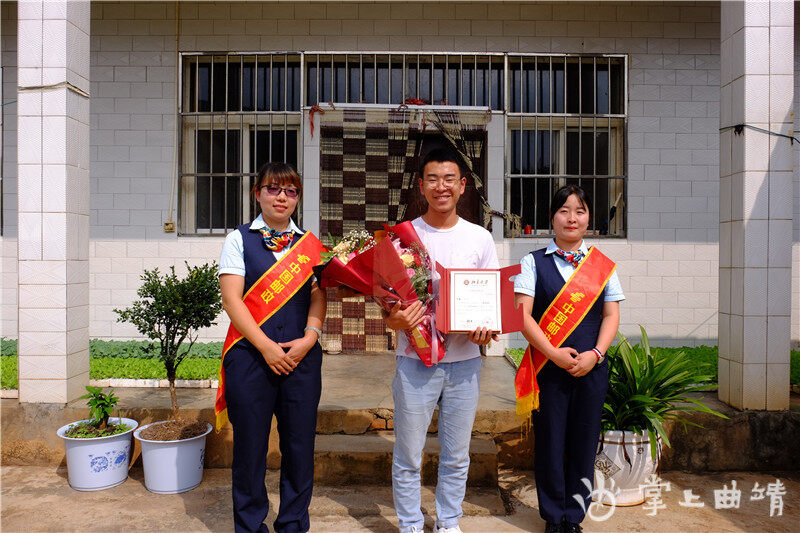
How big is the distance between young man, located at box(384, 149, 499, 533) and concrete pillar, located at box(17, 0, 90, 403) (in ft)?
8.27

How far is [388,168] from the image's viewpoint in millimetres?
5754

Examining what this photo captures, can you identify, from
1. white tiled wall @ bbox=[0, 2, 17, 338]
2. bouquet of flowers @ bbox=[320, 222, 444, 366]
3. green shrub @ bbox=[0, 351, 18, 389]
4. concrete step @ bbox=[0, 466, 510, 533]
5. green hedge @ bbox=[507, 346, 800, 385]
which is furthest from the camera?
white tiled wall @ bbox=[0, 2, 17, 338]

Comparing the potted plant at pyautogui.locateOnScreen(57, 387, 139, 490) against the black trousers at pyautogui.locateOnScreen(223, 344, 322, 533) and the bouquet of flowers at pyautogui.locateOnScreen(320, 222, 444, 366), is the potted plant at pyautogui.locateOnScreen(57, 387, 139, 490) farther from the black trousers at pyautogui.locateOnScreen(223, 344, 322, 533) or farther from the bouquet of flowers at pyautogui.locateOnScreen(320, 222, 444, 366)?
the bouquet of flowers at pyautogui.locateOnScreen(320, 222, 444, 366)

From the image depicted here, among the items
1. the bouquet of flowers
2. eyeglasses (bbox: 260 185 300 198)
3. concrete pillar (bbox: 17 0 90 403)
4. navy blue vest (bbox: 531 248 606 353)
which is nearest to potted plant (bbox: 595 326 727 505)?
navy blue vest (bbox: 531 248 606 353)

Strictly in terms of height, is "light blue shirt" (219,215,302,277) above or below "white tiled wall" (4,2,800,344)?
below

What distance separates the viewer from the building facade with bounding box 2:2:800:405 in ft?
19.4

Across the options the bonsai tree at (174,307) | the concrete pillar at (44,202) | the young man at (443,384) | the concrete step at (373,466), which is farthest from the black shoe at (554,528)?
the concrete pillar at (44,202)

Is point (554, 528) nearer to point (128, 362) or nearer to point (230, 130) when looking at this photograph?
point (128, 362)

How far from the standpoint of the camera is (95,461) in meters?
3.34

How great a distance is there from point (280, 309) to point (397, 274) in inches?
24.6

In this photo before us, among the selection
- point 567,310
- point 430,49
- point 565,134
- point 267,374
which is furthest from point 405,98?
point 267,374

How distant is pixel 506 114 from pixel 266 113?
255cm

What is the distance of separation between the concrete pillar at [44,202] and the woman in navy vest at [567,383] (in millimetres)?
3003

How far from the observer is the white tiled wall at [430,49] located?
233 inches
